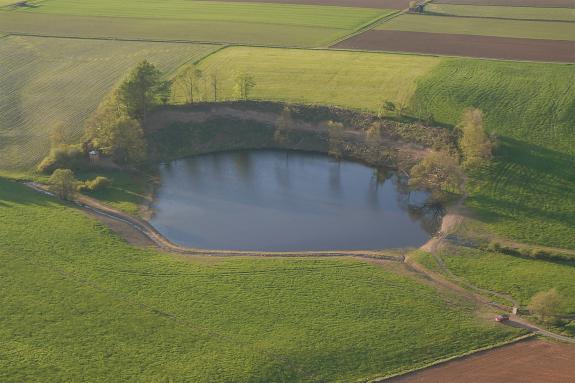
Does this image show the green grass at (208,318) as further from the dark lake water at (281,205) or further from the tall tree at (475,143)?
the tall tree at (475,143)

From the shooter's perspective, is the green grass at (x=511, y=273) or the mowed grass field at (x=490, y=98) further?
the mowed grass field at (x=490, y=98)

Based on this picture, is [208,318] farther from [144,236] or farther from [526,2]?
[526,2]

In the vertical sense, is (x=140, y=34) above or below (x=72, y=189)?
above

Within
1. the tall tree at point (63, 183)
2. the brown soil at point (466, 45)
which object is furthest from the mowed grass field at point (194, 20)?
the tall tree at point (63, 183)

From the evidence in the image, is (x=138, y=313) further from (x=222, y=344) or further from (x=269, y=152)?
(x=269, y=152)

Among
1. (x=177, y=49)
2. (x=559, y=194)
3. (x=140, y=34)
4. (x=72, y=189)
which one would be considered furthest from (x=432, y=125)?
(x=140, y=34)
